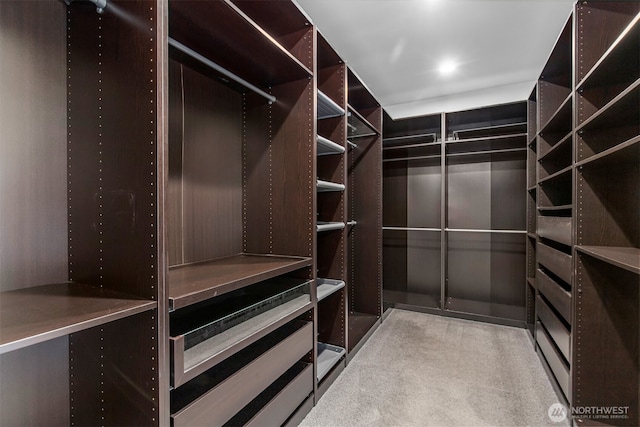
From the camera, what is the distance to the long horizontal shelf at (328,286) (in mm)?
2039

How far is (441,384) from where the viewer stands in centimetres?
210

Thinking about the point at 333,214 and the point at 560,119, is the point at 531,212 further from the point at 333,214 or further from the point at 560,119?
the point at 333,214

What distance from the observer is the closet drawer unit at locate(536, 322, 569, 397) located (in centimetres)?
184

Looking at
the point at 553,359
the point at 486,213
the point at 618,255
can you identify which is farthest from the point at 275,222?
the point at 486,213

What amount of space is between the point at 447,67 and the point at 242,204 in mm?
2663

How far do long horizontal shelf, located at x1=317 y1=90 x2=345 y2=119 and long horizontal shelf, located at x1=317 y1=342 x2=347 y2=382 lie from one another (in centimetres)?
179

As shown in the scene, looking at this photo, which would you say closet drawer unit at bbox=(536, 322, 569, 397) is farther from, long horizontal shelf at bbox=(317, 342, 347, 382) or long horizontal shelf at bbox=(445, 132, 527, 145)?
long horizontal shelf at bbox=(445, 132, 527, 145)

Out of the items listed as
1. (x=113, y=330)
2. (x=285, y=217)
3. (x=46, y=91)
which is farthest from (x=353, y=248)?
(x=46, y=91)

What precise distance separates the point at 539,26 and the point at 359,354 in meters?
3.06

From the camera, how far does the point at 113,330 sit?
999 mm

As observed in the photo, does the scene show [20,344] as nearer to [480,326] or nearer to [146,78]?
[146,78]

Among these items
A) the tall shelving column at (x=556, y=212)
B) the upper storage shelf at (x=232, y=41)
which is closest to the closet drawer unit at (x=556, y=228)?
the tall shelving column at (x=556, y=212)

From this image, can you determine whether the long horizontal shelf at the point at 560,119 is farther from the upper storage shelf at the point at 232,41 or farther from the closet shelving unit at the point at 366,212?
the upper storage shelf at the point at 232,41

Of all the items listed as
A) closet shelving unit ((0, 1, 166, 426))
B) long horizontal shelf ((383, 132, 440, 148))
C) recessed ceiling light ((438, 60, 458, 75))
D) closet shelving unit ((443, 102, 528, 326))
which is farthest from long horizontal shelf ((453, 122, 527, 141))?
closet shelving unit ((0, 1, 166, 426))
